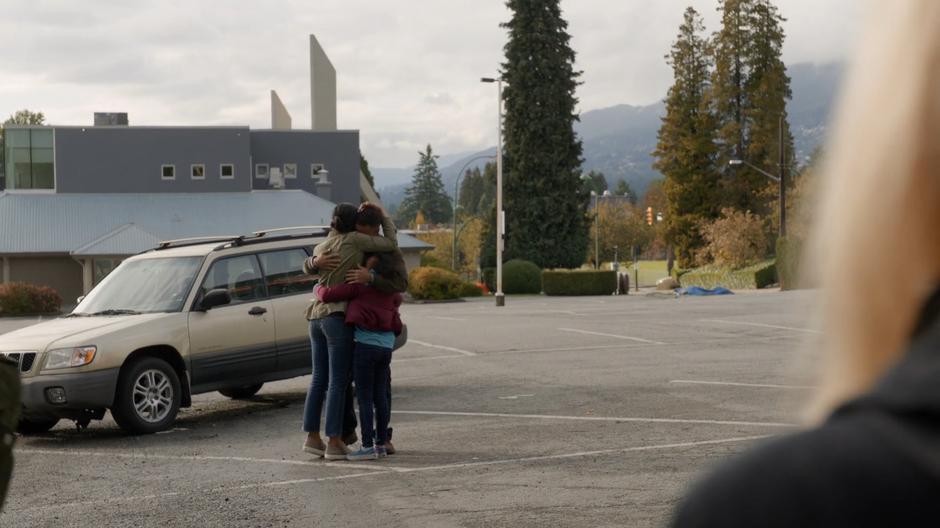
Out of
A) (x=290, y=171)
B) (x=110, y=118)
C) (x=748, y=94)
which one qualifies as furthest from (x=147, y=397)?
(x=748, y=94)

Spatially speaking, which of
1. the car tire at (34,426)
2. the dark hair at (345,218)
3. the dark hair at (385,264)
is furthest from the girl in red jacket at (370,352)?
the car tire at (34,426)

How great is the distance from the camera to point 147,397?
12086mm

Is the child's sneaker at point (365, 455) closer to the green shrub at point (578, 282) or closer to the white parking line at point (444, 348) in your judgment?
the white parking line at point (444, 348)

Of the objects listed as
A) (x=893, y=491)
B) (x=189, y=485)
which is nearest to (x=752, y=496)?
(x=893, y=491)

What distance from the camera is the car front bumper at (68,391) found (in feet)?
38.0

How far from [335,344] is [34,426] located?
4132 millimetres

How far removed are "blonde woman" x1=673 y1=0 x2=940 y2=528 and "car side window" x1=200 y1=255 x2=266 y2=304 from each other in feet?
41.2

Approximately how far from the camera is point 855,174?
0.99 meters

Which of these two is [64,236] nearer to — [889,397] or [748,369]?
[748,369]

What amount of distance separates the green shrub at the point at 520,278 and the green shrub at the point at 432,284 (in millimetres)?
10882

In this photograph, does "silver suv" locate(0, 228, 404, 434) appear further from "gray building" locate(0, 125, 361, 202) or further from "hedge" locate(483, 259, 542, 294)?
"gray building" locate(0, 125, 361, 202)

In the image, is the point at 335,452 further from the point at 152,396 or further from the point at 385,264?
the point at 152,396

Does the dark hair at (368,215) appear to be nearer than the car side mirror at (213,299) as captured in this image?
Yes

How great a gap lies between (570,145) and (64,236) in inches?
1145
